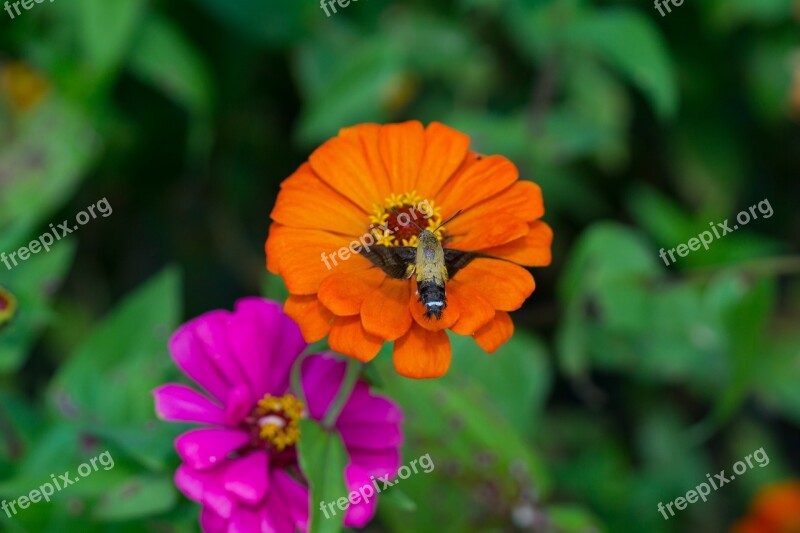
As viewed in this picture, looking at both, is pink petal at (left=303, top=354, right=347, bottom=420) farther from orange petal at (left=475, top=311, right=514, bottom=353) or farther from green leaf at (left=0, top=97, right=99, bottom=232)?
green leaf at (left=0, top=97, right=99, bottom=232)

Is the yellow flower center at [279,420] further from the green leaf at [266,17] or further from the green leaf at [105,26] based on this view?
the green leaf at [266,17]

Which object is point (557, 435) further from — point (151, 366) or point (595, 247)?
point (151, 366)

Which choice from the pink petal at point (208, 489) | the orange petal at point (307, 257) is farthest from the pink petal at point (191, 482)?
the orange petal at point (307, 257)

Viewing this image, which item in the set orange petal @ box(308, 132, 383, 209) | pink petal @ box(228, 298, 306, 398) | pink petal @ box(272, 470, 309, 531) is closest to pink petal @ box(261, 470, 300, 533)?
pink petal @ box(272, 470, 309, 531)

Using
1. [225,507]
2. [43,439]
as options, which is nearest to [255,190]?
[43,439]

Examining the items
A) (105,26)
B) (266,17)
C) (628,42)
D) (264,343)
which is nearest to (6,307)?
(264,343)

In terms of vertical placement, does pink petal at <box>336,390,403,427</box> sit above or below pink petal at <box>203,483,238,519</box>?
below
